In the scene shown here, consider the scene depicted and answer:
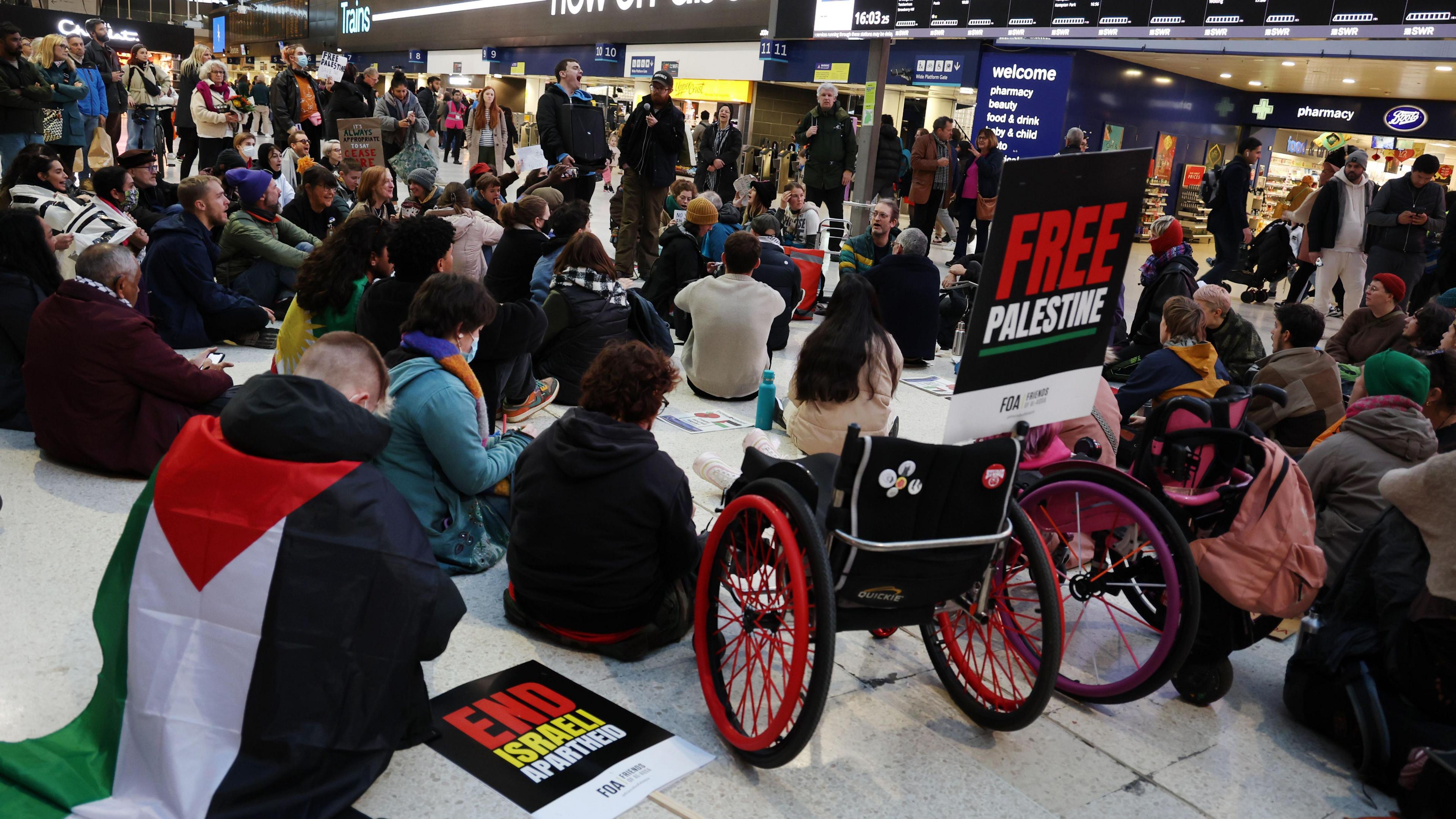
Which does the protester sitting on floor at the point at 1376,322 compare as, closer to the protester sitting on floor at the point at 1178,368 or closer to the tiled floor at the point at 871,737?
the protester sitting on floor at the point at 1178,368

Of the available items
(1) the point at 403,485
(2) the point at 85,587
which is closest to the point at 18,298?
(2) the point at 85,587

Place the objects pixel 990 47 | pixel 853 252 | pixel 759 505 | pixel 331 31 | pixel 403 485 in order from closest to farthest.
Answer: pixel 759 505
pixel 403 485
pixel 853 252
pixel 990 47
pixel 331 31

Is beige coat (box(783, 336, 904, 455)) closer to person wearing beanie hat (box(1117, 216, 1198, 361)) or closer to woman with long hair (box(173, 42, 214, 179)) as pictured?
person wearing beanie hat (box(1117, 216, 1198, 361))

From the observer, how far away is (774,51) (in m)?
19.2

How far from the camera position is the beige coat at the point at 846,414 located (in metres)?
4.45

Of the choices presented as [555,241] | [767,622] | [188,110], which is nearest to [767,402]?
[555,241]

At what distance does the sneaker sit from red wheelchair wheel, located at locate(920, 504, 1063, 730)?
8.16ft

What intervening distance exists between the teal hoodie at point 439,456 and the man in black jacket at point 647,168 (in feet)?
17.4

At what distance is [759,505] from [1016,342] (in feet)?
2.93

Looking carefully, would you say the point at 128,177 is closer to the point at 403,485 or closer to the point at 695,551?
the point at 403,485

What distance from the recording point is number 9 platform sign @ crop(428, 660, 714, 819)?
8.15 feet

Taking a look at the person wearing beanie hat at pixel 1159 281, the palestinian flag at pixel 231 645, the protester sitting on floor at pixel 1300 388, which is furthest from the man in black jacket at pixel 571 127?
the palestinian flag at pixel 231 645

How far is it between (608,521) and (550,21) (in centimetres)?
2567

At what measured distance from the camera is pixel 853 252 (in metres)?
8.04
